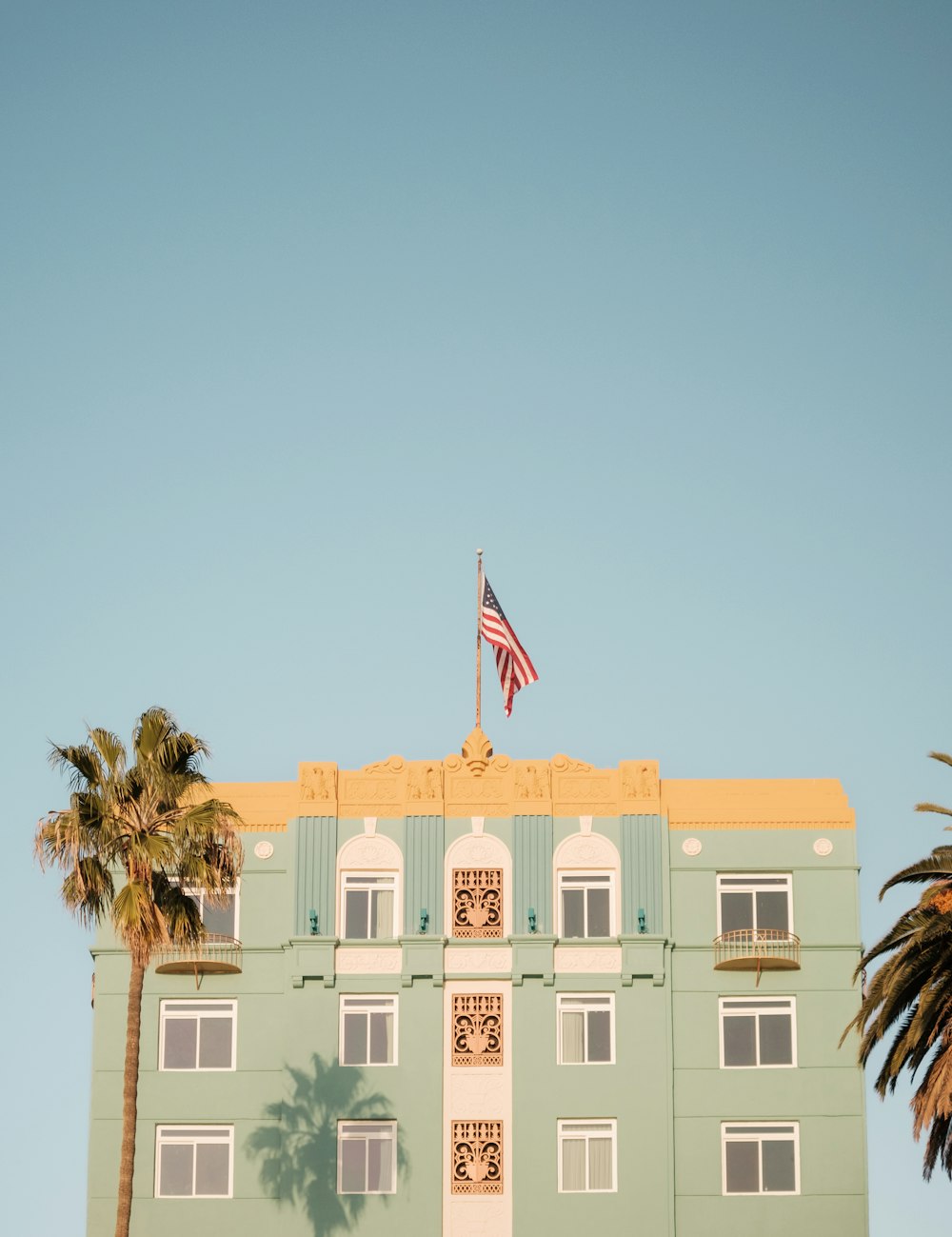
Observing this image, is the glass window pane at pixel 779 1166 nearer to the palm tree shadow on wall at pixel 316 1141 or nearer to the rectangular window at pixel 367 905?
the palm tree shadow on wall at pixel 316 1141

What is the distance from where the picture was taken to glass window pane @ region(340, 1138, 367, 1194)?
59281 millimetres

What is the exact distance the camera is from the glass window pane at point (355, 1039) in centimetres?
6028

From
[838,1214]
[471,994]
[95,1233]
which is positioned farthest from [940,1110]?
[95,1233]

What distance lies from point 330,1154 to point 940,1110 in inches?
679

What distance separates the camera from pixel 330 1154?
2339 inches

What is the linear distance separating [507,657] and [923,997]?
17.9 m

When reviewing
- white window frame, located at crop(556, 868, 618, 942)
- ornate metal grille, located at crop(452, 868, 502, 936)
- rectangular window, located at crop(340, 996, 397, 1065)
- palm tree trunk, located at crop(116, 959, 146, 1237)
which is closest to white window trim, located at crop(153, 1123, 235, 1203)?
rectangular window, located at crop(340, 996, 397, 1065)

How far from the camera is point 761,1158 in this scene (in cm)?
5972

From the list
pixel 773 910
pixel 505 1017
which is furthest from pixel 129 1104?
pixel 773 910

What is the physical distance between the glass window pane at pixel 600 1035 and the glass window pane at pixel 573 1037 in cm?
22

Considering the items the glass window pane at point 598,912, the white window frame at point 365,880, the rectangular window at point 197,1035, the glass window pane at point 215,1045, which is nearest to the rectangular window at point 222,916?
the rectangular window at point 197,1035

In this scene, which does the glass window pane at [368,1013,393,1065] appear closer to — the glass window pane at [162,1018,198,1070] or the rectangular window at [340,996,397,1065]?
the rectangular window at [340,996,397,1065]

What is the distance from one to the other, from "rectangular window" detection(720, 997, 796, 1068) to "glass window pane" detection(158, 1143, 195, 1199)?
13.6m

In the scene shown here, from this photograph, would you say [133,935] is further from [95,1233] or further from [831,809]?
[831,809]
